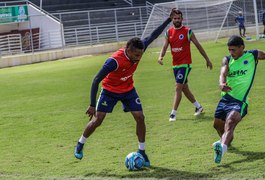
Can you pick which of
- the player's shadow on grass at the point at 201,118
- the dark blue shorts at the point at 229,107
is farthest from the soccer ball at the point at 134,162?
the player's shadow on grass at the point at 201,118

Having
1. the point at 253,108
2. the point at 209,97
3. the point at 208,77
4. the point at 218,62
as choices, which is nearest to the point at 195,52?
the point at 218,62

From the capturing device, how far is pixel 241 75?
8.43 meters

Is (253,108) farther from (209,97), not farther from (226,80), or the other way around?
(226,80)

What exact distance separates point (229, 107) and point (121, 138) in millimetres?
2709

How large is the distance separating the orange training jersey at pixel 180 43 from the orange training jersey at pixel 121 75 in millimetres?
3814

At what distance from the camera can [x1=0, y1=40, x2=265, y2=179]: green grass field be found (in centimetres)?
805

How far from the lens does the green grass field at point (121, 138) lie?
26.4 ft

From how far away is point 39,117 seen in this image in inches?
543

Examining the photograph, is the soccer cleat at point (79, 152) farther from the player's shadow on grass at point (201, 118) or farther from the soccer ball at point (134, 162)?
the player's shadow on grass at point (201, 118)

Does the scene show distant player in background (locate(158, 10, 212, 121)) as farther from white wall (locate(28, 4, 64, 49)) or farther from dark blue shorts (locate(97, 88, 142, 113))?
white wall (locate(28, 4, 64, 49))

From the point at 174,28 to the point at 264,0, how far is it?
122 ft

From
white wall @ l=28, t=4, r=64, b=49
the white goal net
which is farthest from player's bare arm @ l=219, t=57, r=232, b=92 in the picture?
white wall @ l=28, t=4, r=64, b=49

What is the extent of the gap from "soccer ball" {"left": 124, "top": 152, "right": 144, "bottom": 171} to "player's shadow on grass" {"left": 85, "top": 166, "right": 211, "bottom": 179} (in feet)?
0.22

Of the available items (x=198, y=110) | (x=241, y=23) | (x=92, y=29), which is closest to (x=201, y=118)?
(x=198, y=110)
